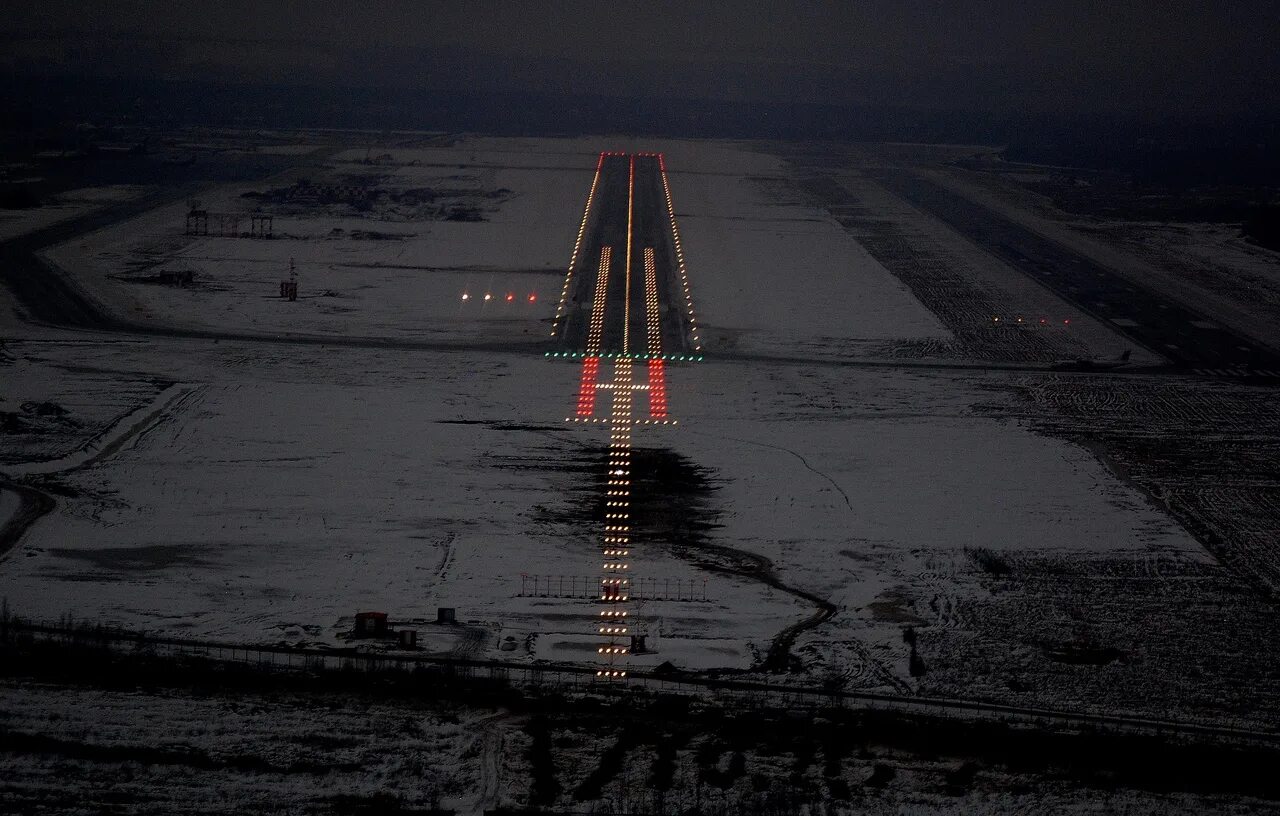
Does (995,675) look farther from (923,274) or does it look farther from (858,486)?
(923,274)

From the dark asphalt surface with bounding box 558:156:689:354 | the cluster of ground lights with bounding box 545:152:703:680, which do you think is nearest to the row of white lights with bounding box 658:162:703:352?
the cluster of ground lights with bounding box 545:152:703:680

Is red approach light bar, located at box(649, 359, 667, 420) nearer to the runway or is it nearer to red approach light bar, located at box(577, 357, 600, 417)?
the runway

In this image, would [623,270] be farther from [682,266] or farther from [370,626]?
[370,626]

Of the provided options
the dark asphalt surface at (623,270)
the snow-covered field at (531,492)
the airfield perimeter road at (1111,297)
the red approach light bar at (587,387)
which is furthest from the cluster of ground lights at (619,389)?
the airfield perimeter road at (1111,297)

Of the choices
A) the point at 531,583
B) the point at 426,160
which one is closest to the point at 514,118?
the point at 426,160

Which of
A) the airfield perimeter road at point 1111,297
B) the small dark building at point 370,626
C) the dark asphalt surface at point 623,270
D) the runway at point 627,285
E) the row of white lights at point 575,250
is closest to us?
the small dark building at point 370,626

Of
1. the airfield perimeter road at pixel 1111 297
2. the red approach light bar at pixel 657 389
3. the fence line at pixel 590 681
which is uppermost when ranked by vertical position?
the airfield perimeter road at pixel 1111 297

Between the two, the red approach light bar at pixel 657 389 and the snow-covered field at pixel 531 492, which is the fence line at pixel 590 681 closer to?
the snow-covered field at pixel 531 492
